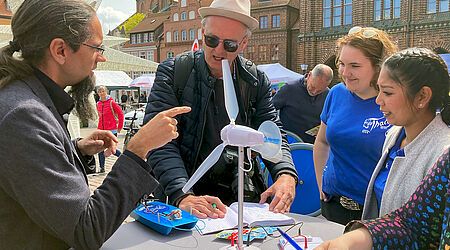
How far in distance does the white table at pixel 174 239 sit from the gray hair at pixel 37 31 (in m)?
0.81

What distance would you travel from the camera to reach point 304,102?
608cm

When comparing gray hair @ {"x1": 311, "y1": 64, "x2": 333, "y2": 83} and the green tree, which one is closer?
gray hair @ {"x1": 311, "y1": 64, "x2": 333, "y2": 83}

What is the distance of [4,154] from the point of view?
1.20 m

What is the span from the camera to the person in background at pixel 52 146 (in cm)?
122

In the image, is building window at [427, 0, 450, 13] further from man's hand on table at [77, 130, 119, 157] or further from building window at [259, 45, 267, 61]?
man's hand on table at [77, 130, 119, 157]

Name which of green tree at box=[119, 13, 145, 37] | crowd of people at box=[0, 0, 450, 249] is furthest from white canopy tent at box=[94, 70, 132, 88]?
green tree at box=[119, 13, 145, 37]

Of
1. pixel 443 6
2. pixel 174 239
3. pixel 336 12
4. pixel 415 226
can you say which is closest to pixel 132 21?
pixel 336 12

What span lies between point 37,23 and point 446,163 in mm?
1625

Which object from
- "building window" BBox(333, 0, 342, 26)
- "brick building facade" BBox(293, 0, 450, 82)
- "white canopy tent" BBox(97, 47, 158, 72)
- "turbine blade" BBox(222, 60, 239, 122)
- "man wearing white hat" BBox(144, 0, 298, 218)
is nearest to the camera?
"turbine blade" BBox(222, 60, 239, 122)

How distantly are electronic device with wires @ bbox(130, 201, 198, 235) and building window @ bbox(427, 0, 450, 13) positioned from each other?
1208 inches

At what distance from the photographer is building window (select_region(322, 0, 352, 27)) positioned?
3169cm

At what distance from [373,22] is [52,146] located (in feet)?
108

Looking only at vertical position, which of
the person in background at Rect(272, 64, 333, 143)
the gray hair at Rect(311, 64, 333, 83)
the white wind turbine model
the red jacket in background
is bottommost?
the red jacket in background

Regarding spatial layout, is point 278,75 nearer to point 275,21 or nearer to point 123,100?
point 123,100
